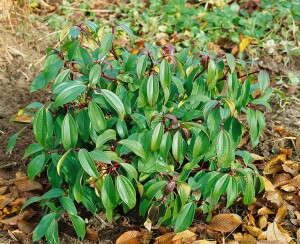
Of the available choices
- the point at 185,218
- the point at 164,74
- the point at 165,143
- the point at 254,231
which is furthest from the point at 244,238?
the point at 164,74

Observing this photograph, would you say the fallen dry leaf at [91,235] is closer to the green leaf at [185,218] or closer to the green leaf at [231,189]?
the green leaf at [185,218]

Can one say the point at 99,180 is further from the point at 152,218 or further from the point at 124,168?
the point at 152,218

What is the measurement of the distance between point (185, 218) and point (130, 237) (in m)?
0.35

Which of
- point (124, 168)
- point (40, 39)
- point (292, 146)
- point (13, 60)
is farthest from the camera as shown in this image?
point (40, 39)

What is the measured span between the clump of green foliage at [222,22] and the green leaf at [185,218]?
6.81 ft

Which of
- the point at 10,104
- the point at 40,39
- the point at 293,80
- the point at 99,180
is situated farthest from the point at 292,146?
the point at 40,39

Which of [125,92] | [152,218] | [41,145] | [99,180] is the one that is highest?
[125,92]

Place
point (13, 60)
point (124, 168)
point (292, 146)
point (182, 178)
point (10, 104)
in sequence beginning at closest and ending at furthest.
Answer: point (124, 168) → point (182, 178) → point (292, 146) → point (10, 104) → point (13, 60)

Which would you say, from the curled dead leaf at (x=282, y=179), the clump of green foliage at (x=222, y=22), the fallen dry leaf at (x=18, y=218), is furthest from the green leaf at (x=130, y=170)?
the clump of green foliage at (x=222, y=22)

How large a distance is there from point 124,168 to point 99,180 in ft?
0.49

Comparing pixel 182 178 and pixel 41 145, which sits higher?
pixel 41 145

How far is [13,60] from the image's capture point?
4.26 meters

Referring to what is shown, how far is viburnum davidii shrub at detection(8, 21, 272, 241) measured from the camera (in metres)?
2.51

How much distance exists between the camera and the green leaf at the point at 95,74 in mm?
2453
